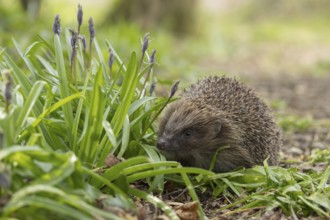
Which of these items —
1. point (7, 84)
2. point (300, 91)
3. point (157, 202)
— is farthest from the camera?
point (300, 91)

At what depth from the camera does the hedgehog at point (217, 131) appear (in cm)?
514

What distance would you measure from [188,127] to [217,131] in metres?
0.28

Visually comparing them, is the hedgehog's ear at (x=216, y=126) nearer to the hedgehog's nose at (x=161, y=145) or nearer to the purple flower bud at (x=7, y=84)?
the hedgehog's nose at (x=161, y=145)

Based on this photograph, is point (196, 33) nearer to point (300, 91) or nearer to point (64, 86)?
point (300, 91)

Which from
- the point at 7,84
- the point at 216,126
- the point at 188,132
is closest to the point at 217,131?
the point at 216,126

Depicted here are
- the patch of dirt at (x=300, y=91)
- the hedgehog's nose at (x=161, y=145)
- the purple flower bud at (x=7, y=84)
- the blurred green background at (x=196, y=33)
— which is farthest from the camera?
the blurred green background at (x=196, y=33)

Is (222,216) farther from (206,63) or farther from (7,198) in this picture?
(206,63)

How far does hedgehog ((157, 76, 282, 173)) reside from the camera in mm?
5145

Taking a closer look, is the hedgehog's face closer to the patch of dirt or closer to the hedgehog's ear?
the hedgehog's ear

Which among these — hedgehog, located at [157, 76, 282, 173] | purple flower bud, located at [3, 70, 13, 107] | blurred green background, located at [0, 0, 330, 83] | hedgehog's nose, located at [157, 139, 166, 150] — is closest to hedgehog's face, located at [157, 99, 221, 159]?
hedgehog, located at [157, 76, 282, 173]

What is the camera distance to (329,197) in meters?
4.25

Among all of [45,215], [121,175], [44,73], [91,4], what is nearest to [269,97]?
[44,73]

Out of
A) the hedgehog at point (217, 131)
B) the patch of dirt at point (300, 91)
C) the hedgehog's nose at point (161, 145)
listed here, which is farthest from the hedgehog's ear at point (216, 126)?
the patch of dirt at point (300, 91)

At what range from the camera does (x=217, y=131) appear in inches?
205
